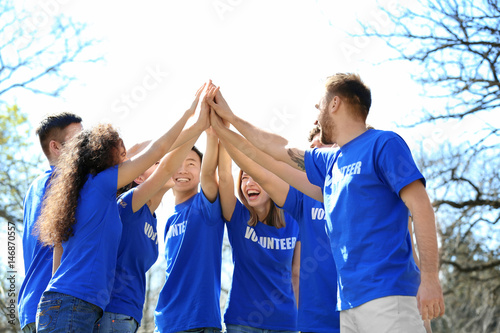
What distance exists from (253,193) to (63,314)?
2097 millimetres

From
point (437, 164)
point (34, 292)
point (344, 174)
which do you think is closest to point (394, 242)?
point (344, 174)

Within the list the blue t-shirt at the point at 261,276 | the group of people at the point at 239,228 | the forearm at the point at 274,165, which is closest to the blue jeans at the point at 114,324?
the group of people at the point at 239,228

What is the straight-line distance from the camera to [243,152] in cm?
445

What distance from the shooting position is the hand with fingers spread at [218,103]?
15.3 feet

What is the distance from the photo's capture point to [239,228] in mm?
4500

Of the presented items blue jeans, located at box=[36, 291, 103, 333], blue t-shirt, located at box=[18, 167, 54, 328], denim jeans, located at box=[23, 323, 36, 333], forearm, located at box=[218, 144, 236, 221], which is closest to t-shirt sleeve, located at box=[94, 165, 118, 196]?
blue t-shirt, located at box=[18, 167, 54, 328]

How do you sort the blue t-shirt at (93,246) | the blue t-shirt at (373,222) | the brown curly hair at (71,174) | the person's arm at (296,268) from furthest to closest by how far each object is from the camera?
the person's arm at (296,268) → the brown curly hair at (71,174) → the blue t-shirt at (93,246) → the blue t-shirt at (373,222)

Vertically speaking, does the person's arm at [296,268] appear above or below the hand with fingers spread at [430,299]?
above

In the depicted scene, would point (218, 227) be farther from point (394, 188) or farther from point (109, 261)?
point (394, 188)

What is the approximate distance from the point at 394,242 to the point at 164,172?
6.39 feet

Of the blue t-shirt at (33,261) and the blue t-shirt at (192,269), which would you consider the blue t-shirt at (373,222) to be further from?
the blue t-shirt at (33,261)

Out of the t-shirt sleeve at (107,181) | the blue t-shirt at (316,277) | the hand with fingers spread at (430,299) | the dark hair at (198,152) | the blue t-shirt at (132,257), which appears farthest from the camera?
the dark hair at (198,152)

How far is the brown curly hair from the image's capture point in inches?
128

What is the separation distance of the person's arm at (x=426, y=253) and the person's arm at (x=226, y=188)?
1912 mm
